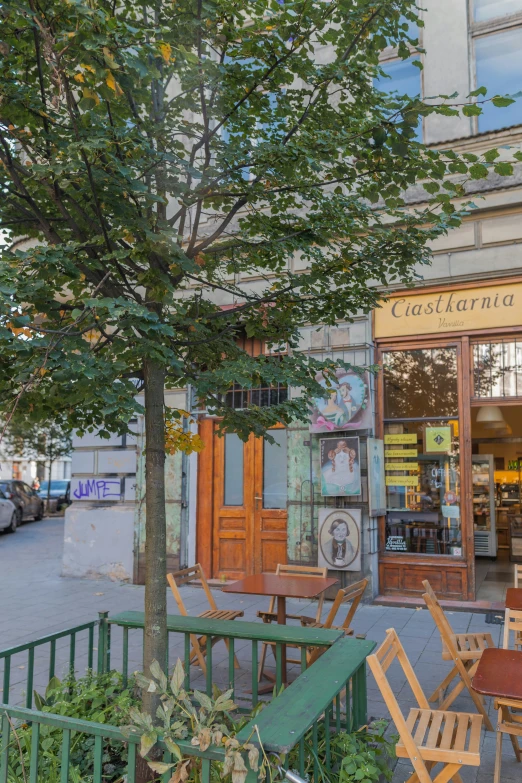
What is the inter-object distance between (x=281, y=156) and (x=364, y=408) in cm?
548

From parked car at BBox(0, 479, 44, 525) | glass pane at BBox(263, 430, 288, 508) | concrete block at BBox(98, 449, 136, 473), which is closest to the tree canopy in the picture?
glass pane at BBox(263, 430, 288, 508)

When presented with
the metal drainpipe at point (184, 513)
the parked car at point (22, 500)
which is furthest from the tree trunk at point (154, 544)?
the parked car at point (22, 500)

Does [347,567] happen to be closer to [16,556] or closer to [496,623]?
[496,623]

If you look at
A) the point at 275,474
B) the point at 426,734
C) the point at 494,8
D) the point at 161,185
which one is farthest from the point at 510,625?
the point at 494,8

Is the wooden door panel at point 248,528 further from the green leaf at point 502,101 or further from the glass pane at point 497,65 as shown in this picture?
the green leaf at point 502,101

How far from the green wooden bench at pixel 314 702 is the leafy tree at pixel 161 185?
81cm

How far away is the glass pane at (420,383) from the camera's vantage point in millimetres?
8367

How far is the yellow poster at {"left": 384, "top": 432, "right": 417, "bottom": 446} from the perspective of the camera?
8547 mm

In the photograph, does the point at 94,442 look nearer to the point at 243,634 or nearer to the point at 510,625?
the point at 243,634

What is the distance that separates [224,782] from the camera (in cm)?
270

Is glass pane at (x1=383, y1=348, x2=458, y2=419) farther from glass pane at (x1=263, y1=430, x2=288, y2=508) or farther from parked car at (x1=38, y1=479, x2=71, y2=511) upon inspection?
parked car at (x1=38, y1=479, x2=71, y2=511)

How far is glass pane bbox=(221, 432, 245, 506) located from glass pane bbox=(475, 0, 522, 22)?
22.6 feet

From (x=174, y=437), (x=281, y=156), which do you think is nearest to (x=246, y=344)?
(x=174, y=437)

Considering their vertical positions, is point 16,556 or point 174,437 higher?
point 174,437
